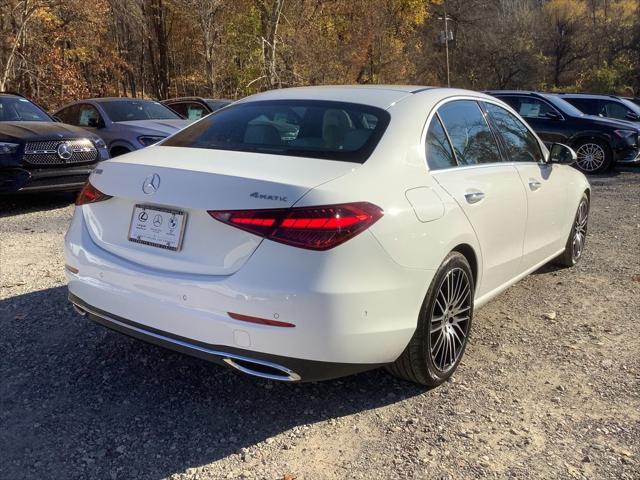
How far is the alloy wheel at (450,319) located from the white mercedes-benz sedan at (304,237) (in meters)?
0.01

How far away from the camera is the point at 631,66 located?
38.8m

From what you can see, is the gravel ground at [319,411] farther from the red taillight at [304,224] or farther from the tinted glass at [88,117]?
the tinted glass at [88,117]

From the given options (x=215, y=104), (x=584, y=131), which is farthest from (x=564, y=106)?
(x=215, y=104)

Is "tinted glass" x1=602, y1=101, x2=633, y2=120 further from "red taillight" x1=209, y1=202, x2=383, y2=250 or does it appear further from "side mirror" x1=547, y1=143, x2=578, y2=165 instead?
"red taillight" x1=209, y1=202, x2=383, y2=250

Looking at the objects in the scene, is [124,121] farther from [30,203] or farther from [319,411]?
[319,411]

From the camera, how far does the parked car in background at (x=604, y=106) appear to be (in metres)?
14.0

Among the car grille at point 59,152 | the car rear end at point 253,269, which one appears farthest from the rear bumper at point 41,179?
the car rear end at point 253,269

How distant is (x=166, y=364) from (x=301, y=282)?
1391mm

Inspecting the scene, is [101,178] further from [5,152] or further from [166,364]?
[5,152]

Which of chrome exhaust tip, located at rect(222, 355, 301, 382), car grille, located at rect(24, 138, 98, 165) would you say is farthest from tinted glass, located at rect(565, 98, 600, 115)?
chrome exhaust tip, located at rect(222, 355, 301, 382)

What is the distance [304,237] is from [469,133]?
5.89ft

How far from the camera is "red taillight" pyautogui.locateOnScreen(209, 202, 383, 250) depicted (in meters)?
2.49

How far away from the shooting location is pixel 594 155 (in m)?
12.7

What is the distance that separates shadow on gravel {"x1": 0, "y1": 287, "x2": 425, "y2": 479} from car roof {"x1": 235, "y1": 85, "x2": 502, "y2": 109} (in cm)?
157
